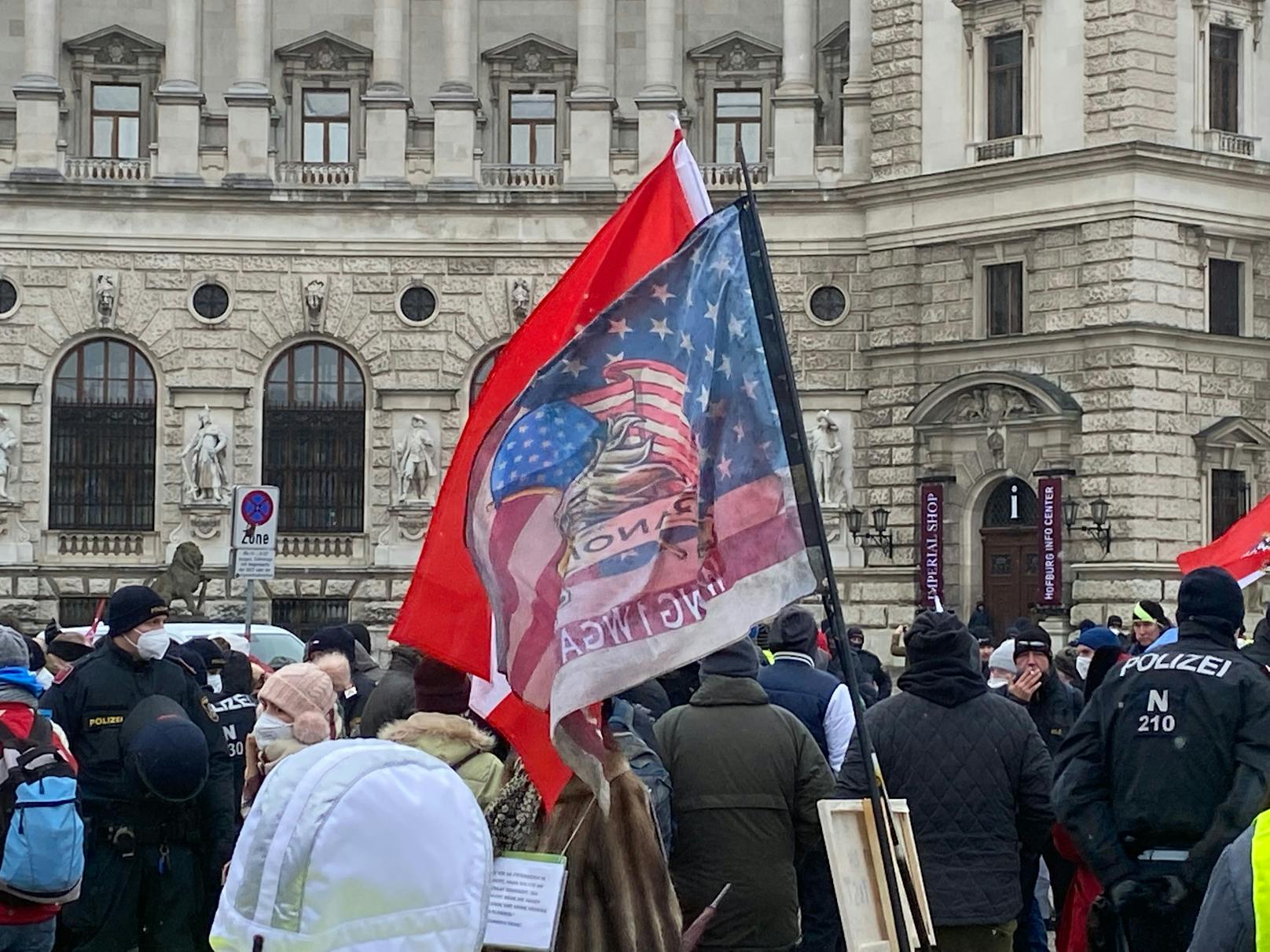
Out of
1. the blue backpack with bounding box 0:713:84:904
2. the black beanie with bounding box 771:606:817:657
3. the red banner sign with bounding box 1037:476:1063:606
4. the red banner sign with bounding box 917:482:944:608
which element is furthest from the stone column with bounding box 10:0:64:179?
the blue backpack with bounding box 0:713:84:904

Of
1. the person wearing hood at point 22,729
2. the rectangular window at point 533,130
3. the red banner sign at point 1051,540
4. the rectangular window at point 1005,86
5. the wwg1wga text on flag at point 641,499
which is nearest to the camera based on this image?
the wwg1wga text on flag at point 641,499

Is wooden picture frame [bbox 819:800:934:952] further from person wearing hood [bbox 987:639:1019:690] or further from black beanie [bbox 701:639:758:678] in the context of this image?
person wearing hood [bbox 987:639:1019:690]

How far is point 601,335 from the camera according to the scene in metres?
7.08

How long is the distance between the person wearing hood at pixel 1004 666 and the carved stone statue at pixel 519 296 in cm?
2493

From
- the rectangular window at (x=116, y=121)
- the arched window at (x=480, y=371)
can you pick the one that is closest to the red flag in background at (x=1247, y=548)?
the arched window at (x=480, y=371)

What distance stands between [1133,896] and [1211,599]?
1.11 m

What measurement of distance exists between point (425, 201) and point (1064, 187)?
10.9m

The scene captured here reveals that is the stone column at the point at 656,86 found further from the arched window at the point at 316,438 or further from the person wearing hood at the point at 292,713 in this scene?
the person wearing hood at the point at 292,713

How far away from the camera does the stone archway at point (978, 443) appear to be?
3447 centimetres

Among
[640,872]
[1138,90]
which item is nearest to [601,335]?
[640,872]

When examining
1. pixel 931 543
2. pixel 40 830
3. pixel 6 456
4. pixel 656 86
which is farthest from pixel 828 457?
pixel 40 830

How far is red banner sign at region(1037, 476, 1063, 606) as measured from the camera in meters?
33.5

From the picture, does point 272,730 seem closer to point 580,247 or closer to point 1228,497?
point 1228,497

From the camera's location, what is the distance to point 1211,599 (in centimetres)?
815
